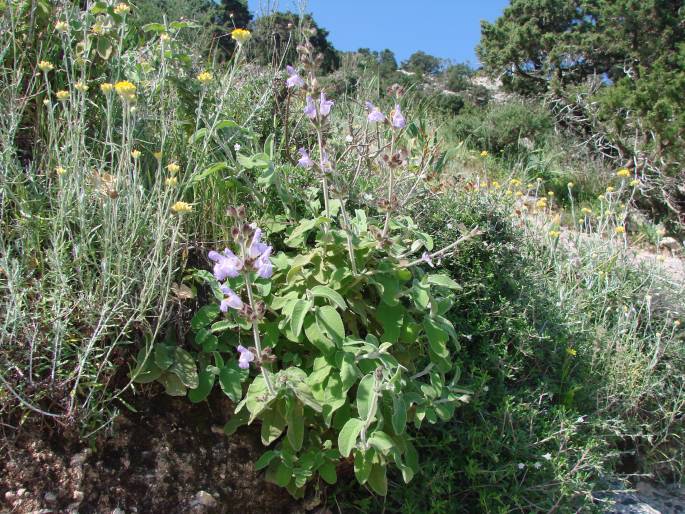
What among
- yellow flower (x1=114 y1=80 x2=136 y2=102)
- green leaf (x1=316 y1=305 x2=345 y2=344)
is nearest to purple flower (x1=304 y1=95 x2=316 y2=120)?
yellow flower (x1=114 y1=80 x2=136 y2=102)

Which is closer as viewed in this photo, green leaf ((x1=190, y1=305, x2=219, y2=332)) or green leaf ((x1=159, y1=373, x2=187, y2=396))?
green leaf ((x1=159, y1=373, x2=187, y2=396))

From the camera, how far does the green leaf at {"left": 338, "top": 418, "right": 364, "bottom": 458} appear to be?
72.6 inches

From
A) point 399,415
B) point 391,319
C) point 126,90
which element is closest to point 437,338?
point 391,319

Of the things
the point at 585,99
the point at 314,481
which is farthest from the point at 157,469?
the point at 585,99

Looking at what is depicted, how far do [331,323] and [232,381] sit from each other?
0.43 m

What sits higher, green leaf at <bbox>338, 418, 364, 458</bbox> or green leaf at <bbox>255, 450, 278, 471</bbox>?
green leaf at <bbox>338, 418, 364, 458</bbox>

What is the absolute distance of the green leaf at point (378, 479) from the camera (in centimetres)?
200

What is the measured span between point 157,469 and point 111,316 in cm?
54

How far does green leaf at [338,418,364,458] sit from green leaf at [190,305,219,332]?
64 cm

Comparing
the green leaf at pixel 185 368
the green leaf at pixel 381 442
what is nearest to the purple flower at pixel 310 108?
the green leaf at pixel 185 368

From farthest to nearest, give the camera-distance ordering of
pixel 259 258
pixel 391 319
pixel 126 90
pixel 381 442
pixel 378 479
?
pixel 391 319, pixel 378 479, pixel 381 442, pixel 126 90, pixel 259 258

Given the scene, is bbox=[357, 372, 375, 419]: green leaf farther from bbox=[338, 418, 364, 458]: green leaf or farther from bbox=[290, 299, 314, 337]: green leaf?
bbox=[290, 299, 314, 337]: green leaf

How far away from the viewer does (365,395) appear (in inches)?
73.8

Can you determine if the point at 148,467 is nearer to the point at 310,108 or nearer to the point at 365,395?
the point at 365,395
